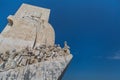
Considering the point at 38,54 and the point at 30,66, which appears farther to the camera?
the point at 38,54

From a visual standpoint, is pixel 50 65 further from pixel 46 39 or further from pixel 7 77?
pixel 46 39

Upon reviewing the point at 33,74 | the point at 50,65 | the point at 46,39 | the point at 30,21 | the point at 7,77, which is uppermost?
the point at 30,21

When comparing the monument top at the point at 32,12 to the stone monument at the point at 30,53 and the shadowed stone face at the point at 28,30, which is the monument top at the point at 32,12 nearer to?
the shadowed stone face at the point at 28,30

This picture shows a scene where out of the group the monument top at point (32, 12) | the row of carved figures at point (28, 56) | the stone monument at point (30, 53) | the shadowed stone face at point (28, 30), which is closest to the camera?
the stone monument at point (30, 53)

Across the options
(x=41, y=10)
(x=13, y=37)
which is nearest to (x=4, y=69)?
(x=13, y=37)

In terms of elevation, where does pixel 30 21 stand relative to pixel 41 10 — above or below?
below

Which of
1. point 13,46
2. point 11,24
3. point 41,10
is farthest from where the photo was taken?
point 41,10

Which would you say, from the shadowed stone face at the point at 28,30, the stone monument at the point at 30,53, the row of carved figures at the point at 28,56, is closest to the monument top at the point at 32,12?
the shadowed stone face at the point at 28,30

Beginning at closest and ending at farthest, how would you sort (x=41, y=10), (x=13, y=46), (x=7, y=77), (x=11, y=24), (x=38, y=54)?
(x=7, y=77) → (x=38, y=54) → (x=13, y=46) → (x=11, y=24) → (x=41, y=10)
